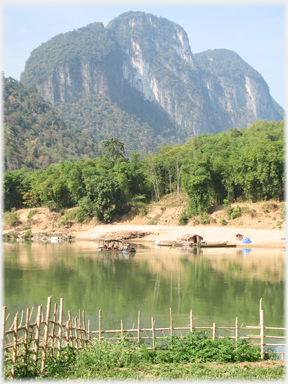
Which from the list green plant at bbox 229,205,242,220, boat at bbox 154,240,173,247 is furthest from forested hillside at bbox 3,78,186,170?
boat at bbox 154,240,173,247

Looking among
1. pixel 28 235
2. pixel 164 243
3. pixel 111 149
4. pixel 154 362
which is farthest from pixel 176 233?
pixel 154 362

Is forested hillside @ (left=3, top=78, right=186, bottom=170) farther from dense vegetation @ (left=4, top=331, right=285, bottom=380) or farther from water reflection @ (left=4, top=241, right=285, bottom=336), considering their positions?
dense vegetation @ (left=4, top=331, right=285, bottom=380)

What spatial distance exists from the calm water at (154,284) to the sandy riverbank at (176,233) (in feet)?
11.8

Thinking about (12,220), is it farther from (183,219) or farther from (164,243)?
(164,243)

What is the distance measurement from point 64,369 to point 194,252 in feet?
90.9

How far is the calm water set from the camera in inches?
619

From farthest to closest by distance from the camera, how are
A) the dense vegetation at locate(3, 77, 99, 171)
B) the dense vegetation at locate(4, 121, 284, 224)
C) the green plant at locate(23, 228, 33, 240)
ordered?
the dense vegetation at locate(3, 77, 99, 171), the green plant at locate(23, 228, 33, 240), the dense vegetation at locate(4, 121, 284, 224)

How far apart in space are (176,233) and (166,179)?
1764 centimetres

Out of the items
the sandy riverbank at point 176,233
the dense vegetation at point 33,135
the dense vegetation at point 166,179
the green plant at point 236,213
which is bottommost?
the sandy riverbank at point 176,233

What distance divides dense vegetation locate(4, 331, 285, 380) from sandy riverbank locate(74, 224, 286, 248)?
2857 centimetres

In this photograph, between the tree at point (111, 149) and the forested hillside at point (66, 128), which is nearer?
the tree at point (111, 149)

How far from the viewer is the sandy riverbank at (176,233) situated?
3794cm

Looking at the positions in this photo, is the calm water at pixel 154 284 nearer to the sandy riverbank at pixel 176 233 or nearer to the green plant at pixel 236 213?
the sandy riverbank at pixel 176 233

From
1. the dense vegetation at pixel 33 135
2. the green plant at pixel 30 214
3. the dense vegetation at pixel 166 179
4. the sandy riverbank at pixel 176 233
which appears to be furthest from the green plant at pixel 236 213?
the dense vegetation at pixel 33 135
